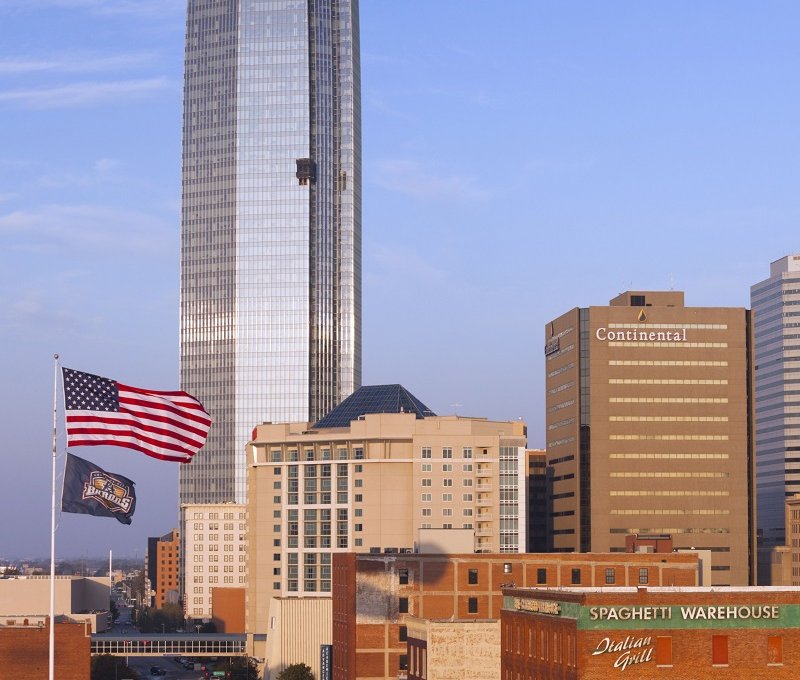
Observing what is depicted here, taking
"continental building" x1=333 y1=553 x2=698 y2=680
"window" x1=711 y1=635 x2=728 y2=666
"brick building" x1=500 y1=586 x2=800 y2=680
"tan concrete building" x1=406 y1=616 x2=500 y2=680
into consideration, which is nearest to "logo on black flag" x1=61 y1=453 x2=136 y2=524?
"brick building" x1=500 y1=586 x2=800 y2=680

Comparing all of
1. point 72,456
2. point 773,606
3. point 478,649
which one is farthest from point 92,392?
point 478,649

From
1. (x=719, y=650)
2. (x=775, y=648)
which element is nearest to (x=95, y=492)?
(x=719, y=650)

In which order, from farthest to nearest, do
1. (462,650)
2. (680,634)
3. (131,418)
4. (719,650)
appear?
(462,650) < (719,650) < (680,634) < (131,418)

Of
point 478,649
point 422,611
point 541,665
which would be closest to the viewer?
point 541,665

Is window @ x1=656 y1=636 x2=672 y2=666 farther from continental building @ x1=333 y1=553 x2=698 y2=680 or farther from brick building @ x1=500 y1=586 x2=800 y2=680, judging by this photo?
continental building @ x1=333 y1=553 x2=698 y2=680

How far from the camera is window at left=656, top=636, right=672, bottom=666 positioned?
11994 cm

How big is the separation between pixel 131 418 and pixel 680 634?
49.0 metres

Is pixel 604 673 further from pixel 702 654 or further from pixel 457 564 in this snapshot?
pixel 457 564

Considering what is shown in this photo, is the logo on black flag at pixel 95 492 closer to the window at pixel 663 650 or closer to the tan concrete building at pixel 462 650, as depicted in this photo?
the window at pixel 663 650

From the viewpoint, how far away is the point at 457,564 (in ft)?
641

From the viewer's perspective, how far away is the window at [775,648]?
122m

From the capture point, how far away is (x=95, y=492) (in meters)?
90.9

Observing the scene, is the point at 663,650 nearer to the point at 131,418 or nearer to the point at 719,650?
the point at 719,650

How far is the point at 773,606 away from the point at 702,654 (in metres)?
6.58
